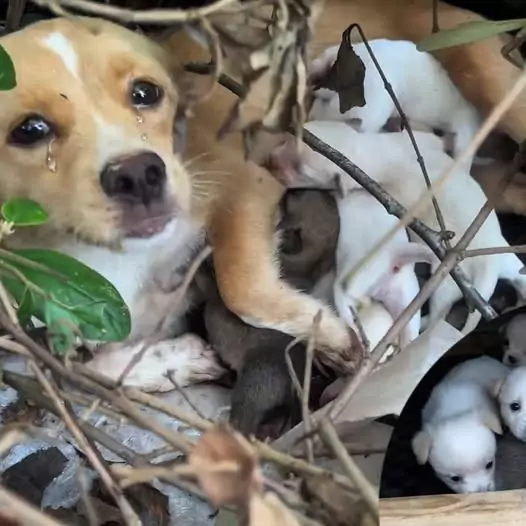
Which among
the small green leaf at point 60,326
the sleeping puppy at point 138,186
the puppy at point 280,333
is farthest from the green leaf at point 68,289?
the puppy at point 280,333

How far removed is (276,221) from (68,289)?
0.37 meters

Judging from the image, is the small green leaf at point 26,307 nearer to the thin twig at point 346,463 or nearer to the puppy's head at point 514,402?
the thin twig at point 346,463

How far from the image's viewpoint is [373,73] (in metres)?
1.05

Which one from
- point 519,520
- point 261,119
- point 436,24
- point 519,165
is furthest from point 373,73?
point 519,520

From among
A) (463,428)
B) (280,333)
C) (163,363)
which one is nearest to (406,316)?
(463,428)

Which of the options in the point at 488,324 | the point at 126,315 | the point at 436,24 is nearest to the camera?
the point at 126,315

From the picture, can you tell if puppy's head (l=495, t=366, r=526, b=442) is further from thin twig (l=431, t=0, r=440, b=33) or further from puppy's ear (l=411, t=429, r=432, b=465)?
thin twig (l=431, t=0, r=440, b=33)

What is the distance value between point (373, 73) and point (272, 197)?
0.18 meters

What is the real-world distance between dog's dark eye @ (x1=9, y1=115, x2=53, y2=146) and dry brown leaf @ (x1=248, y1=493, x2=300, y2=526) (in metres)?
0.47

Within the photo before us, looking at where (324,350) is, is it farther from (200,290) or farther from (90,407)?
(90,407)

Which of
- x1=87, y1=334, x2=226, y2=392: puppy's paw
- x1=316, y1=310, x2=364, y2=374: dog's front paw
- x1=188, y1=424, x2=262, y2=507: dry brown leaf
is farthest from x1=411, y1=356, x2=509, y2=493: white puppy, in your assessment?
x1=188, y1=424, x2=262, y2=507: dry brown leaf

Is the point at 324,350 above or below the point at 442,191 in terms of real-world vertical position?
below

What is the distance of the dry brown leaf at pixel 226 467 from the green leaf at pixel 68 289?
251mm

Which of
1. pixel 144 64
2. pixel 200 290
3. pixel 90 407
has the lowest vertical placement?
pixel 200 290
